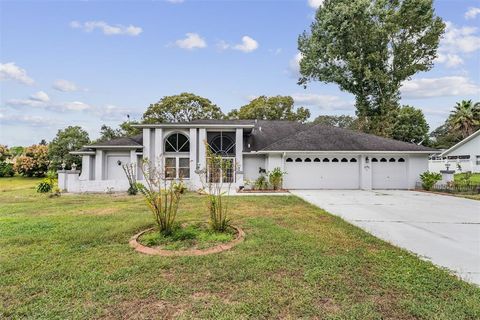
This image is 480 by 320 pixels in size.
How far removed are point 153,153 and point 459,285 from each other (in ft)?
55.7

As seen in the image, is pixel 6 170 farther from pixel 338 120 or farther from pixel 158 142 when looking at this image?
pixel 338 120

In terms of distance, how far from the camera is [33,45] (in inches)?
517

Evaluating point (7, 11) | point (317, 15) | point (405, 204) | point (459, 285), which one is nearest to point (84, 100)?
point (7, 11)

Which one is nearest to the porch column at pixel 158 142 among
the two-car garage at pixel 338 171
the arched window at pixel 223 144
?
the arched window at pixel 223 144

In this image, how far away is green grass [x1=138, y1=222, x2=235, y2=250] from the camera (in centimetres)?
536

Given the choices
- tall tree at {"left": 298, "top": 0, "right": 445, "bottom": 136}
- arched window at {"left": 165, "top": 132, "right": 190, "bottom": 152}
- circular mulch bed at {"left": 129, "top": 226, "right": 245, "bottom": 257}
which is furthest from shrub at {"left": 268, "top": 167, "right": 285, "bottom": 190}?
tall tree at {"left": 298, "top": 0, "right": 445, "bottom": 136}

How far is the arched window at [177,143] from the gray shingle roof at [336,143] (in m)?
5.43

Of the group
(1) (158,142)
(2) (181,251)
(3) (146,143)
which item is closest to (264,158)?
(1) (158,142)

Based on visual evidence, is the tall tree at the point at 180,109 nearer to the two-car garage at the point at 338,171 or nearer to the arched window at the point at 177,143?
the arched window at the point at 177,143

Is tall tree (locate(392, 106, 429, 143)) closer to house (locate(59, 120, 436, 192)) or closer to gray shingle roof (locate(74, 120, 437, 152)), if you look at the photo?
gray shingle roof (locate(74, 120, 437, 152))

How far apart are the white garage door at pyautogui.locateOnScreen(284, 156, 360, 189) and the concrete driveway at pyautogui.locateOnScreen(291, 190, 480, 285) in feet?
19.3

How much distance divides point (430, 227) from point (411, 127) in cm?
3070

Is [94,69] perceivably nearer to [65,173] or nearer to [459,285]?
[65,173]

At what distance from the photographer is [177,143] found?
18.2m
